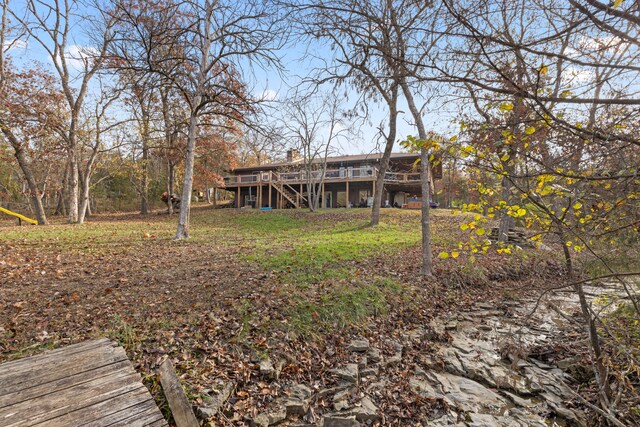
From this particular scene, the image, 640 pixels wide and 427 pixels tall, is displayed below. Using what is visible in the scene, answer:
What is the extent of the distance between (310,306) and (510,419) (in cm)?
302

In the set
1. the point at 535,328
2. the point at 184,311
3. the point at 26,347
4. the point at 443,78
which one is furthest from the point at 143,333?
the point at 535,328

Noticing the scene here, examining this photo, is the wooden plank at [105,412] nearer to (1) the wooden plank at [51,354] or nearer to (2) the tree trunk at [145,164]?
(1) the wooden plank at [51,354]

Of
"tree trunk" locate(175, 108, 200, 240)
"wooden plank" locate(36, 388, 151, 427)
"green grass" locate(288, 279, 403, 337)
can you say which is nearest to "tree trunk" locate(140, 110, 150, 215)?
"tree trunk" locate(175, 108, 200, 240)

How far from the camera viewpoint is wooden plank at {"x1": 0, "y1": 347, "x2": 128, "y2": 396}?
8.28 feet

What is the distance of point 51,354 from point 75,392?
3.07 feet

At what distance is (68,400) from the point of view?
2.35m

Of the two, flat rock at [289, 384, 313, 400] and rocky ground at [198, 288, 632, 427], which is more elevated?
flat rock at [289, 384, 313, 400]

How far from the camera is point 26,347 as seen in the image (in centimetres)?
329

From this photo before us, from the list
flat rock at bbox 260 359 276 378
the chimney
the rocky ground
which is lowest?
the rocky ground

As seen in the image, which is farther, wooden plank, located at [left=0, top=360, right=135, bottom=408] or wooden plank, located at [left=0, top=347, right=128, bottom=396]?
wooden plank, located at [left=0, top=347, right=128, bottom=396]

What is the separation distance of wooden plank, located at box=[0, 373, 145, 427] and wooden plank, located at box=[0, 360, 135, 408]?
62 millimetres

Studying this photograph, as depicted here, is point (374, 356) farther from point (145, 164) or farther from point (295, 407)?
point (145, 164)

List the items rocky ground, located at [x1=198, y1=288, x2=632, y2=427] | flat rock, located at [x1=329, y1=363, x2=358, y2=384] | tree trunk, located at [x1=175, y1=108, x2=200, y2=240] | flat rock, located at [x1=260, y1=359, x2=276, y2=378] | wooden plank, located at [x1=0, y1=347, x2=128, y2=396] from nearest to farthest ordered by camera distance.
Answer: wooden plank, located at [x1=0, y1=347, x2=128, y2=396], rocky ground, located at [x1=198, y1=288, x2=632, y2=427], flat rock, located at [x1=260, y1=359, x2=276, y2=378], flat rock, located at [x1=329, y1=363, x2=358, y2=384], tree trunk, located at [x1=175, y1=108, x2=200, y2=240]

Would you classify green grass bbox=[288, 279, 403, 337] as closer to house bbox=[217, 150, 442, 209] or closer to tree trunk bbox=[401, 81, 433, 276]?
tree trunk bbox=[401, 81, 433, 276]
